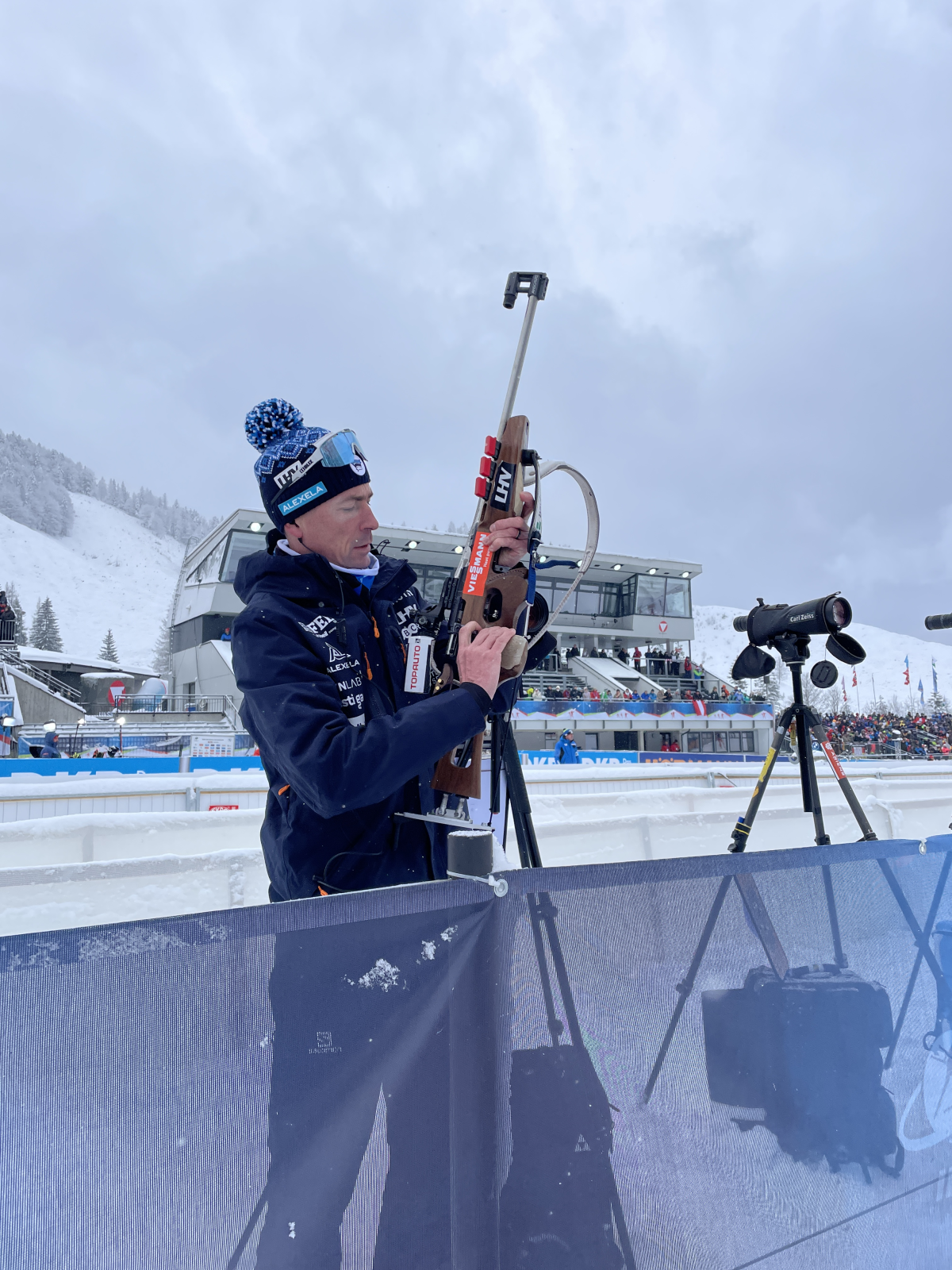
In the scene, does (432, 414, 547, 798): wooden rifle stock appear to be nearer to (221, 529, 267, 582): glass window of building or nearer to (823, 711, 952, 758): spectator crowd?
(823, 711, 952, 758): spectator crowd

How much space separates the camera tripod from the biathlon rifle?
168 centimetres

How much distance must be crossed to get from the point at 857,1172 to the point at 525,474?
1658 millimetres

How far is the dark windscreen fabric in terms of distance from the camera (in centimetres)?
98

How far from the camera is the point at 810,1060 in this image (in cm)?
151

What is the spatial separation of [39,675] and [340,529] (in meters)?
31.2

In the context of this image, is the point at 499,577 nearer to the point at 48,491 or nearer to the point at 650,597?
the point at 650,597

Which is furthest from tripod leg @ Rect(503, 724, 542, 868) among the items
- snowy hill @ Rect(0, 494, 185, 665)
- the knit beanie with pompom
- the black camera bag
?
snowy hill @ Rect(0, 494, 185, 665)

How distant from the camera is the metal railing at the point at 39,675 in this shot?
25805 millimetres

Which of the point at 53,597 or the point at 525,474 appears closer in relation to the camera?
the point at 525,474

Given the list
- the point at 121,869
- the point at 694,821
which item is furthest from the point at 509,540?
the point at 694,821

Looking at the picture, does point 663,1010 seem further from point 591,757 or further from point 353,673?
point 591,757

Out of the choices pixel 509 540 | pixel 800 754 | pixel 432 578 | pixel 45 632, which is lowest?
pixel 800 754

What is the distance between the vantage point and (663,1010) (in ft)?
4.45

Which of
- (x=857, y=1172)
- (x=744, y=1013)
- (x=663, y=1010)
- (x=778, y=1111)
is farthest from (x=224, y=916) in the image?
(x=857, y=1172)
